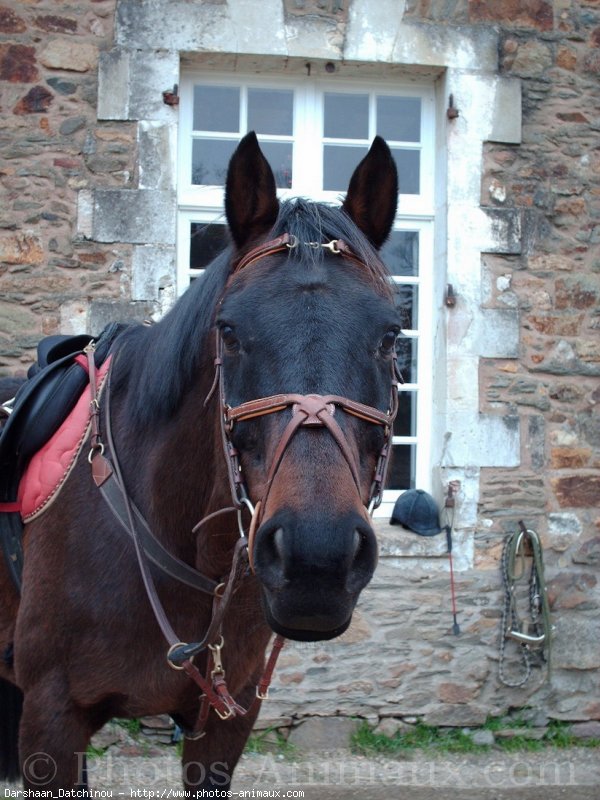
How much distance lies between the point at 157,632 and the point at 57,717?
1.18 ft

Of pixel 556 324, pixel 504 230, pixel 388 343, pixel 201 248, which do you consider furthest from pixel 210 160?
pixel 388 343

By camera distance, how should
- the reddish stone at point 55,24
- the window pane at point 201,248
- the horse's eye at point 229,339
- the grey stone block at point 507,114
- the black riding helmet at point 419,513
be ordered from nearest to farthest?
the horse's eye at point 229,339, the reddish stone at point 55,24, the black riding helmet at point 419,513, the grey stone block at point 507,114, the window pane at point 201,248

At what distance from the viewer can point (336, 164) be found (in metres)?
5.48

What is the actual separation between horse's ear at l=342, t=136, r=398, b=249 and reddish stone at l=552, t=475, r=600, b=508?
10.8ft

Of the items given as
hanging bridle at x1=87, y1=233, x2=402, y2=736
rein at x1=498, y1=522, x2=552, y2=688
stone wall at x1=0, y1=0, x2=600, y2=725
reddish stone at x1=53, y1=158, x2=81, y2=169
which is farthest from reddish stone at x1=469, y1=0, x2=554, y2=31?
hanging bridle at x1=87, y1=233, x2=402, y2=736

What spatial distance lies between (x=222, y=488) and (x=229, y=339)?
40 cm

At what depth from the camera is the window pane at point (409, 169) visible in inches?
216

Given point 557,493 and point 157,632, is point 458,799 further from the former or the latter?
point 157,632

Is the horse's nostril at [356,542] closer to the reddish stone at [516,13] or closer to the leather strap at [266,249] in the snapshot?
the leather strap at [266,249]

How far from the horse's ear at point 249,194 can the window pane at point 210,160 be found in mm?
3281

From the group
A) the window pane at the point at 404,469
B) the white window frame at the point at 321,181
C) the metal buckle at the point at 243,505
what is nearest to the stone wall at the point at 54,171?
the white window frame at the point at 321,181

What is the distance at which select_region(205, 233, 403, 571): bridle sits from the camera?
1.70m

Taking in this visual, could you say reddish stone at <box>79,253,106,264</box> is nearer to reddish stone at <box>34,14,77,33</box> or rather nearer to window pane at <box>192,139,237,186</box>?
window pane at <box>192,139,237,186</box>

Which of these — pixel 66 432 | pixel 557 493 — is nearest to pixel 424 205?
pixel 557 493
